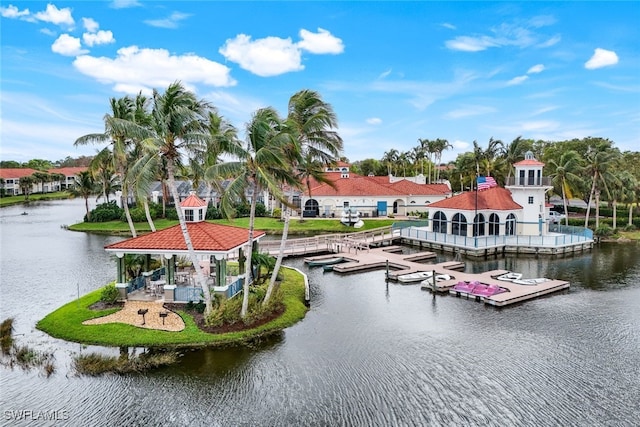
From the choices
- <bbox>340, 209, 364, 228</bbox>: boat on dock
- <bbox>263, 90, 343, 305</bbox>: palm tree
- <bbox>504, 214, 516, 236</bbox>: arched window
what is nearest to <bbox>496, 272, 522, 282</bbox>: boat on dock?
<bbox>504, 214, 516, 236</bbox>: arched window

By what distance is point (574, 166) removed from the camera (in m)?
49.4

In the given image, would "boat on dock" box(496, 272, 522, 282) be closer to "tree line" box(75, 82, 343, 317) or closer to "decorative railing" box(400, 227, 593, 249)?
"decorative railing" box(400, 227, 593, 249)

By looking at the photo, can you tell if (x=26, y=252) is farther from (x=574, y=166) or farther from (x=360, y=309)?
(x=574, y=166)

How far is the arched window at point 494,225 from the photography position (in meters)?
42.8

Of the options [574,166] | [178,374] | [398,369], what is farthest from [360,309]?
[574,166]

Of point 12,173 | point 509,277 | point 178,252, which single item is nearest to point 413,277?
point 509,277

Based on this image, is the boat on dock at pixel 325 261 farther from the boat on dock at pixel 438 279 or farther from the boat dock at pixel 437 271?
the boat on dock at pixel 438 279

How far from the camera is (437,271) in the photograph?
104 ft

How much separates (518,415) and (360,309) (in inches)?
442

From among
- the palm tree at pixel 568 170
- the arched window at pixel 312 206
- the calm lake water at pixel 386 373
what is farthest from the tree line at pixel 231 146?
the arched window at pixel 312 206

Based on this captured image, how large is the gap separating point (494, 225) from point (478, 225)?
163cm

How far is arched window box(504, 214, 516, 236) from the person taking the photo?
43.1 m

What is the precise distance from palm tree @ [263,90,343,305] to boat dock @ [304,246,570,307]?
36.4 feet

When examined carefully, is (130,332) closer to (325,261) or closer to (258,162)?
(258,162)
